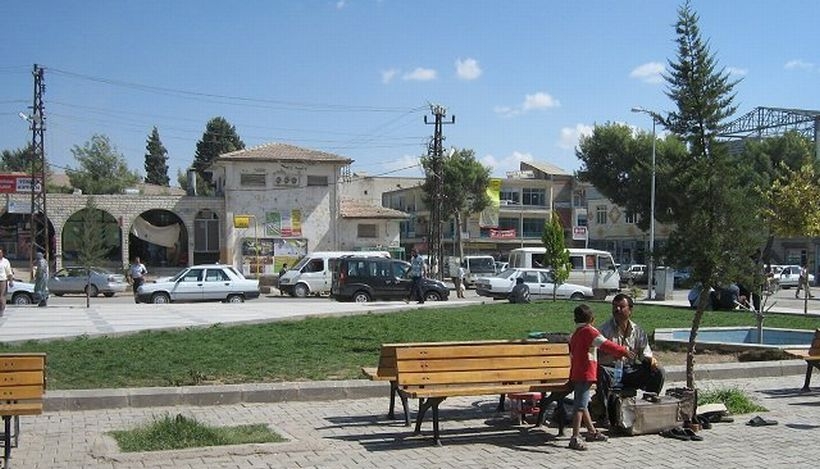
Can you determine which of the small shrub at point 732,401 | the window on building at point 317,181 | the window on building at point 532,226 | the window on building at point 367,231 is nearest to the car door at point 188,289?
the window on building at point 317,181

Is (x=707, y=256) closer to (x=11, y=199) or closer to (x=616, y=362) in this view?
(x=616, y=362)

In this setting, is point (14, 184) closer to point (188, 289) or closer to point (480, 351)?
point (188, 289)

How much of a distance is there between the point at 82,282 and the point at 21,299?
23.2ft

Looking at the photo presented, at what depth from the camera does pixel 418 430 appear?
8.25 metres

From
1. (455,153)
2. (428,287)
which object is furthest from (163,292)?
(455,153)

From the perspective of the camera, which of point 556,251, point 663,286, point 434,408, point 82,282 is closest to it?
point 434,408

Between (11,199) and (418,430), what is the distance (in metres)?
46.9

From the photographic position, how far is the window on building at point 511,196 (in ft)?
250

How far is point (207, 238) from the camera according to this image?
172ft

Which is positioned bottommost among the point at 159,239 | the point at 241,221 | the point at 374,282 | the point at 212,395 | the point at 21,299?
the point at 21,299

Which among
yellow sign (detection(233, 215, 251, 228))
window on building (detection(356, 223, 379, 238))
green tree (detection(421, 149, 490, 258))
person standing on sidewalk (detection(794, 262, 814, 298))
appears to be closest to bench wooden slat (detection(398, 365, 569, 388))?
person standing on sidewalk (detection(794, 262, 814, 298))

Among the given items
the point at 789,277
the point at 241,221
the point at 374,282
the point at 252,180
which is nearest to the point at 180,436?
the point at 374,282

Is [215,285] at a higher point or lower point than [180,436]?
higher

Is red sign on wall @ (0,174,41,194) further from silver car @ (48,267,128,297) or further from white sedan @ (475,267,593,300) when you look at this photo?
white sedan @ (475,267,593,300)
